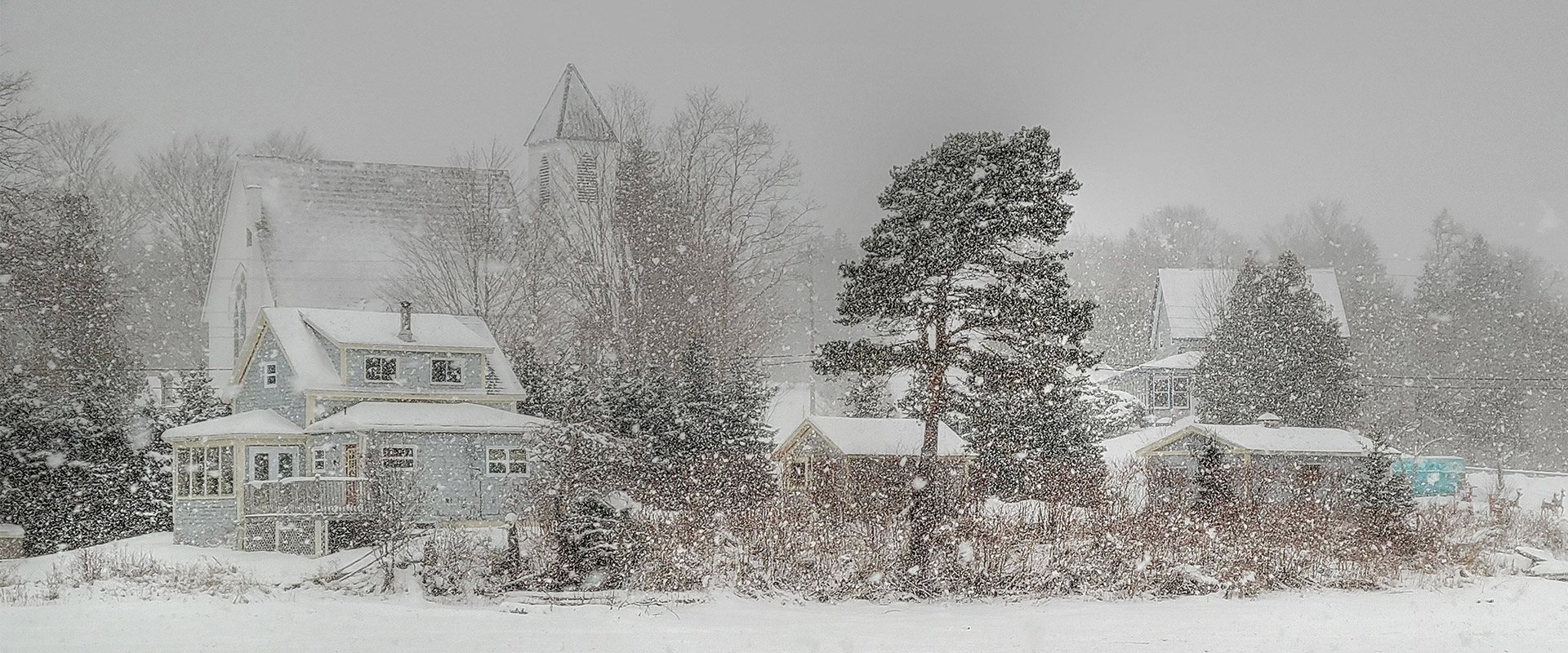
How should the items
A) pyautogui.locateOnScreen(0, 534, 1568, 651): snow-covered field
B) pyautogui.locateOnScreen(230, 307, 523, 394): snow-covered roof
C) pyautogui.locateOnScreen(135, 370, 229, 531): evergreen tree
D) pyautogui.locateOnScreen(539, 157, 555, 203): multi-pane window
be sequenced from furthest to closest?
pyautogui.locateOnScreen(539, 157, 555, 203): multi-pane window
pyautogui.locateOnScreen(135, 370, 229, 531): evergreen tree
pyautogui.locateOnScreen(230, 307, 523, 394): snow-covered roof
pyautogui.locateOnScreen(0, 534, 1568, 651): snow-covered field

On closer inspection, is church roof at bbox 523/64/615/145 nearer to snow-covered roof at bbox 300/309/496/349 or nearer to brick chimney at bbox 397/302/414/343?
snow-covered roof at bbox 300/309/496/349

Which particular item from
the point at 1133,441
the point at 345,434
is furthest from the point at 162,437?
the point at 1133,441

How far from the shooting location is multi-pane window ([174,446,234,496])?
1666 cm

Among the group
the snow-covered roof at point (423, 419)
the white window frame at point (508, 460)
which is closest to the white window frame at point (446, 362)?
the snow-covered roof at point (423, 419)

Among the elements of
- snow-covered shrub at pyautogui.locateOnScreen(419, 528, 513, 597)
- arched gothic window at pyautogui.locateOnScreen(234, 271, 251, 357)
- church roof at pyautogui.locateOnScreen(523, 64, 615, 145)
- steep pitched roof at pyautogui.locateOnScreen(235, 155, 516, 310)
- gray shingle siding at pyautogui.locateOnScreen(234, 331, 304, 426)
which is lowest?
snow-covered shrub at pyautogui.locateOnScreen(419, 528, 513, 597)

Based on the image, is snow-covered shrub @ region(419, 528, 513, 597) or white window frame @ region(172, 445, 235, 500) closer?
snow-covered shrub @ region(419, 528, 513, 597)

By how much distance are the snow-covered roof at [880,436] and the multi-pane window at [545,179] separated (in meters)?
6.56

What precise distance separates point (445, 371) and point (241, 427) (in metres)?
2.53

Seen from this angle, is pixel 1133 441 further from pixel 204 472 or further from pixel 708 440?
pixel 204 472

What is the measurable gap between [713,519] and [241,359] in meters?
8.11

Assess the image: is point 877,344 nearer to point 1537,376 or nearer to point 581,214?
point 581,214

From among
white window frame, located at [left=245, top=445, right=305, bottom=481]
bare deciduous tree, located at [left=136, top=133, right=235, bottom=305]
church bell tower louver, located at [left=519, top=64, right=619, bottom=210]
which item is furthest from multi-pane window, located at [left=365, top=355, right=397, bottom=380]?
bare deciduous tree, located at [left=136, top=133, right=235, bottom=305]

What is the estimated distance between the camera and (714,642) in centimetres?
1020

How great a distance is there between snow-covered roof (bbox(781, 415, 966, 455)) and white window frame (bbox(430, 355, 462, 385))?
15.0ft
